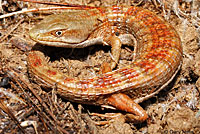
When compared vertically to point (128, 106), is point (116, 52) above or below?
above

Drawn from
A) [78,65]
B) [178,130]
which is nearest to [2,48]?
[78,65]

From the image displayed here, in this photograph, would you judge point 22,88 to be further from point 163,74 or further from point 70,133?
point 163,74

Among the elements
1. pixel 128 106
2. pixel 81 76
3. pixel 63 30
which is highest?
pixel 63 30

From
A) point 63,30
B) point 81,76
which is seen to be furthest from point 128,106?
point 63,30

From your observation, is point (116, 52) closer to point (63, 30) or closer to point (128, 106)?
point (63, 30)

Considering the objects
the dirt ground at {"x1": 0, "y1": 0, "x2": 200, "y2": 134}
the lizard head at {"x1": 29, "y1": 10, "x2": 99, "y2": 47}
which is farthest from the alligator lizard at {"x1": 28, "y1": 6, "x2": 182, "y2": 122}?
the dirt ground at {"x1": 0, "y1": 0, "x2": 200, "y2": 134}

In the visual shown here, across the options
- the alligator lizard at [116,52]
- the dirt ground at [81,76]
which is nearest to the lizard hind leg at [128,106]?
the alligator lizard at [116,52]

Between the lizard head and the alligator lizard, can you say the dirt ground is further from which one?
the lizard head
